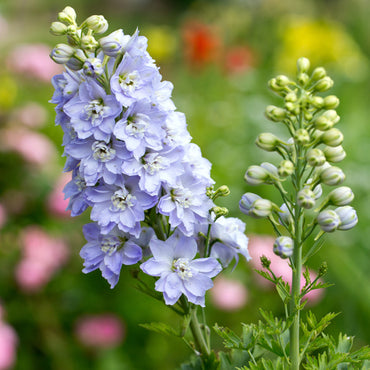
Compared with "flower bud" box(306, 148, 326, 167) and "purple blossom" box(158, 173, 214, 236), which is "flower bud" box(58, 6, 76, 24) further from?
"flower bud" box(306, 148, 326, 167)

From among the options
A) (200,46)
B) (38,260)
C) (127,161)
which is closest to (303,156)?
(127,161)

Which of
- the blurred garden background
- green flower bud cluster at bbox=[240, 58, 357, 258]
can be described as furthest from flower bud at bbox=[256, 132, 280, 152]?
the blurred garden background

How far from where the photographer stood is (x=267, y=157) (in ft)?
13.5

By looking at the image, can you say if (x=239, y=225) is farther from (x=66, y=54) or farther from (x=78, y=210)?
(x=66, y=54)

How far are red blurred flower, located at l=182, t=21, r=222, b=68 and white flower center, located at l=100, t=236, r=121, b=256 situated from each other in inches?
178

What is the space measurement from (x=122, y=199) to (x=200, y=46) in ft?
15.0

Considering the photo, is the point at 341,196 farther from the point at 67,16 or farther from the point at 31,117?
the point at 31,117

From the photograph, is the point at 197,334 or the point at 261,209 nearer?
the point at 261,209

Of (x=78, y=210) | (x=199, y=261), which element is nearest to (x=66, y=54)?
(x=78, y=210)

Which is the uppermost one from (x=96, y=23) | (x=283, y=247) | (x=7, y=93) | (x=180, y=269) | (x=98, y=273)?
(x=96, y=23)

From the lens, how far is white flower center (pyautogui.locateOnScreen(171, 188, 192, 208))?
120cm

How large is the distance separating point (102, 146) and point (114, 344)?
2.19 m

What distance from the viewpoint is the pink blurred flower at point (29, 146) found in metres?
3.51

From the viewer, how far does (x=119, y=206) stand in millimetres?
1169
